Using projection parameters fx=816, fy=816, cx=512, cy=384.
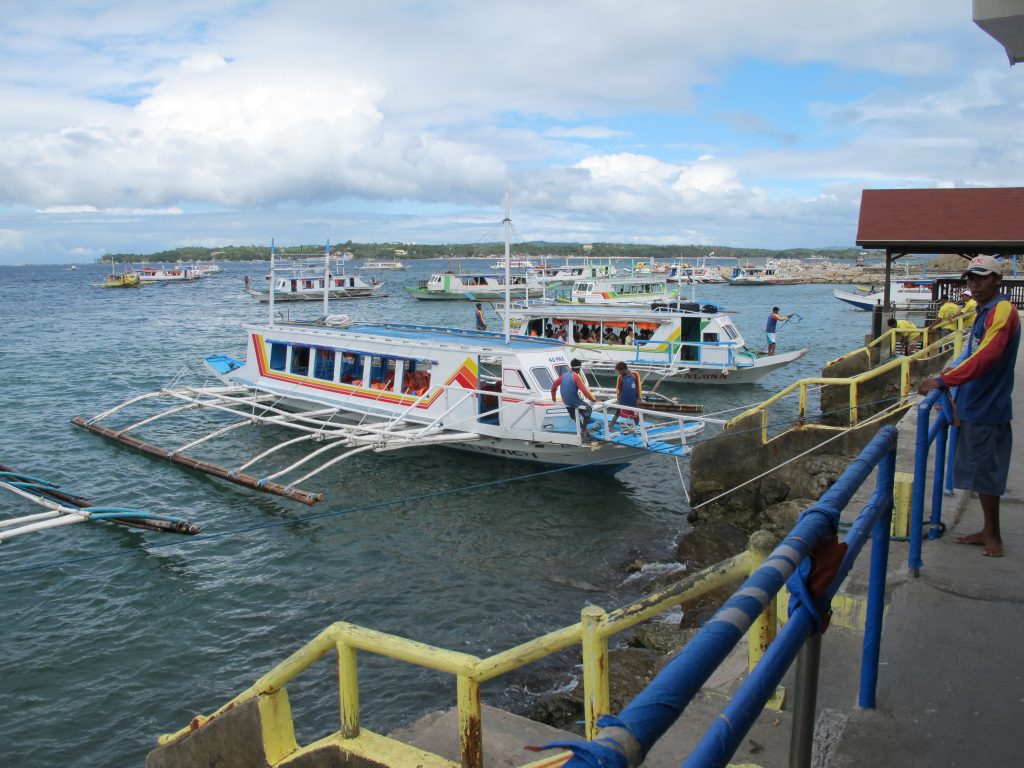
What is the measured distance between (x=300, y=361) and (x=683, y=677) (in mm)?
20865

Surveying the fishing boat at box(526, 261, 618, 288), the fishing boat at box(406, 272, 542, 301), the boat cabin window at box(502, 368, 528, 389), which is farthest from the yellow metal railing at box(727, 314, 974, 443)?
the fishing boat at box(406, 272, 542, 301)

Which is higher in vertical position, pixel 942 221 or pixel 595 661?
pixel 942 221

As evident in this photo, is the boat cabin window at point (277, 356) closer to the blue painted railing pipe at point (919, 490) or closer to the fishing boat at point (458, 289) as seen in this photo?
the blue painted railing pipe at point (919, 490)

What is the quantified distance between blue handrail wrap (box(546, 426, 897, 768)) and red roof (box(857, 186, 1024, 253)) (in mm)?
24326

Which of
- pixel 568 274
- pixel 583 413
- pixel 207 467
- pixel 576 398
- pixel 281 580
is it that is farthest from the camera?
pixel 568 274

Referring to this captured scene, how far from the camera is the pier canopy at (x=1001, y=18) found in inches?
206

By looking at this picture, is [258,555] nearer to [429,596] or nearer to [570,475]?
[429,596]

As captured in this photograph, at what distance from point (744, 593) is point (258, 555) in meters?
12.8

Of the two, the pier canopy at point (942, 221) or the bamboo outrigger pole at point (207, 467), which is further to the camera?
the pier canopy at point (942, 221)

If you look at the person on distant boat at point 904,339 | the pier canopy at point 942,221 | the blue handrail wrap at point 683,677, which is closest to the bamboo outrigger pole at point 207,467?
the blue handrail wrap at point 683,677

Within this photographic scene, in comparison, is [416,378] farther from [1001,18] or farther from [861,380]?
[1001,18]

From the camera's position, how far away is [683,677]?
A: 172 centimetres

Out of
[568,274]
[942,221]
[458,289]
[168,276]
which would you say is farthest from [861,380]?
[168,276]

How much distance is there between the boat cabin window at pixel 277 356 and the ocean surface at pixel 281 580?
2608 millimetres
